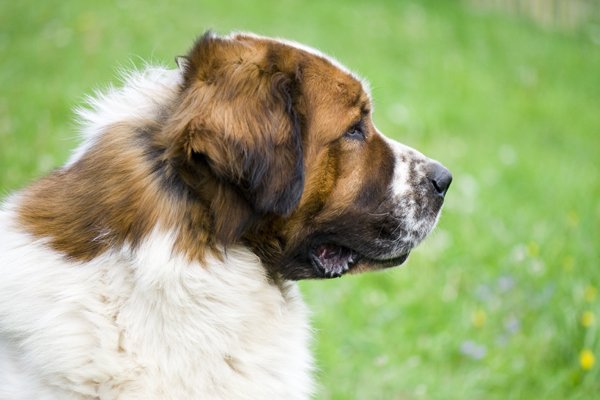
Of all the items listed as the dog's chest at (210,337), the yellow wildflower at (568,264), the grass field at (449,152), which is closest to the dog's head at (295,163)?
the dog's chest at (210,337)

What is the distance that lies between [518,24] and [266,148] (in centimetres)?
1035

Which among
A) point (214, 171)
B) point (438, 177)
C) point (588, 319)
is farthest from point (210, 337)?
point (588, 319)

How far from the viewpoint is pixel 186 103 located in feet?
8.38

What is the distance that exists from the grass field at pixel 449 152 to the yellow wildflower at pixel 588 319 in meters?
0.02

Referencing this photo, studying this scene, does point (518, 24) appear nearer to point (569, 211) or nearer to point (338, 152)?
point (569, 211)

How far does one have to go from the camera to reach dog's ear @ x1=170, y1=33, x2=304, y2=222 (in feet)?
8.08

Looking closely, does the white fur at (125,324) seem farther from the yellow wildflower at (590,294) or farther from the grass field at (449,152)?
the yellow wildflower at (590,294)

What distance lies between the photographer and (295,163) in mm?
2584

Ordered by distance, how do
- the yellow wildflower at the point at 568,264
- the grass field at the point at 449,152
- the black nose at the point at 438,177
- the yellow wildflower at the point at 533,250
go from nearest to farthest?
the black nose at the point at 438,177 → the grass field at the point at 449,152 → the yellow wildflower at the point at 568,264 → the yellow wildflower at the point at 533,250

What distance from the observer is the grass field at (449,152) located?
4.54 m

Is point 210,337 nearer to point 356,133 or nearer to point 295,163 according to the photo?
point 295,163

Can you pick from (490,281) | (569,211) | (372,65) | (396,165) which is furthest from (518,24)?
(396,165)

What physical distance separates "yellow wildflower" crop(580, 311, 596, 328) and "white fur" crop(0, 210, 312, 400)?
103 inches

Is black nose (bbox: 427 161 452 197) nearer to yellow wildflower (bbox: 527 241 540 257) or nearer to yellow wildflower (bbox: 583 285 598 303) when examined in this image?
yellow wildflower (bbox: 583 285 598 303)
